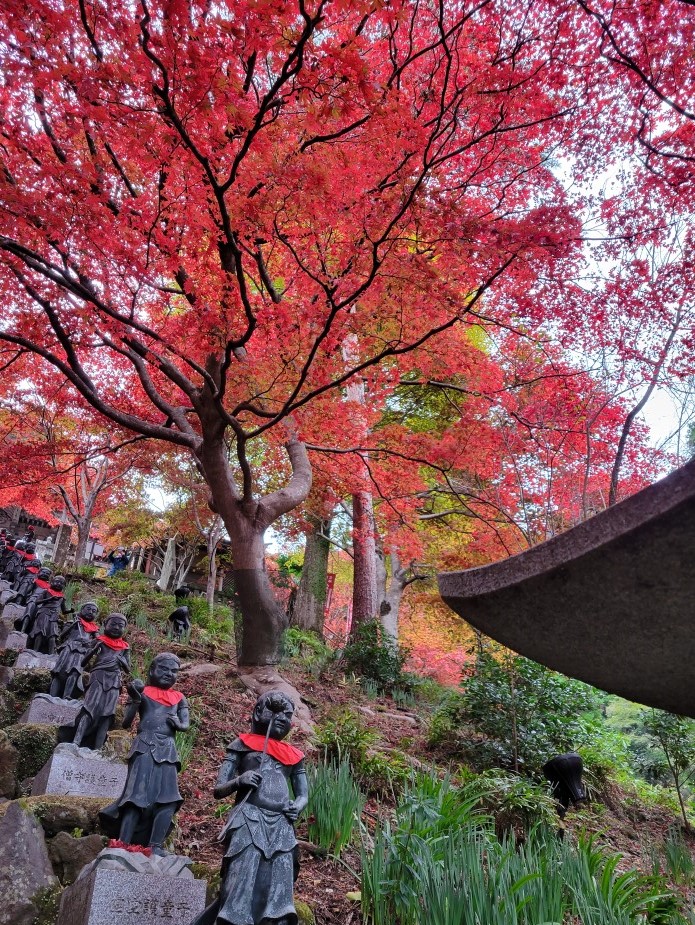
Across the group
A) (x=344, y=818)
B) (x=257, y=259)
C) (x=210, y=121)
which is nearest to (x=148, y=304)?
(x=257, y=259)

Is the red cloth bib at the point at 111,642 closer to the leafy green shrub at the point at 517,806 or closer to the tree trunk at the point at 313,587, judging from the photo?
the leafy green shrub at the point at 517,806

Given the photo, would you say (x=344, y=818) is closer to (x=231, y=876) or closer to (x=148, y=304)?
(x=231, y=876)

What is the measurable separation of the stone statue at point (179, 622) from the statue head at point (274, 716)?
7451mm

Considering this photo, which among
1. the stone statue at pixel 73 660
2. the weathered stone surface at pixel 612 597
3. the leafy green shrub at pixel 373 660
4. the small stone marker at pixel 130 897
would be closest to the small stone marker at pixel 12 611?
the stone statue at pixel 73 660

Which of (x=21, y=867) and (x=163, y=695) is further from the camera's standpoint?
(x=163, y=695)

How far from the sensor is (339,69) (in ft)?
17.7

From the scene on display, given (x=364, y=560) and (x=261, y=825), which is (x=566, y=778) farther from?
(x=364, y=560)

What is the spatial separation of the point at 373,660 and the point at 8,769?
701 centimetres

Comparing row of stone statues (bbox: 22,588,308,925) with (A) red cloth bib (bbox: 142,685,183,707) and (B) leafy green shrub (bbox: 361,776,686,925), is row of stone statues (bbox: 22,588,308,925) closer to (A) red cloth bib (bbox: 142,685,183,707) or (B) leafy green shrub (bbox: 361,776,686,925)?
(A) red cloth bib (bbox: 142,685,183,707)

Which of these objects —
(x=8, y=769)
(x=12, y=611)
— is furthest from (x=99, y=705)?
(x=12, y=611)

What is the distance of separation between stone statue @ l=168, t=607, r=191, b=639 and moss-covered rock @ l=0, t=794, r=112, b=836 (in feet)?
19.3

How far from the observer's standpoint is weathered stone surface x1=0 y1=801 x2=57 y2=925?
3406 mm

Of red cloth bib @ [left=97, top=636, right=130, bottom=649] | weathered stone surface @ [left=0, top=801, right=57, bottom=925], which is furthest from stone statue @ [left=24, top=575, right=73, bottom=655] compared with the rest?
weathered stone surface @ [left=0, top=801, right=57, bottom=925]

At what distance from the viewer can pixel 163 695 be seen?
3904 millimetres
